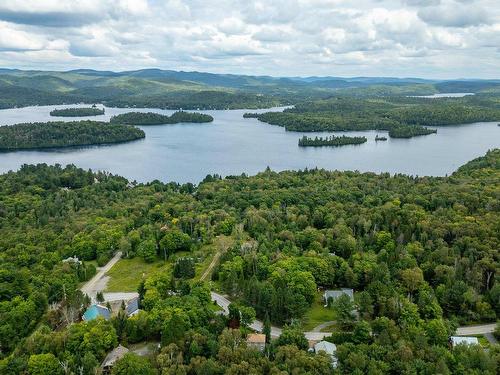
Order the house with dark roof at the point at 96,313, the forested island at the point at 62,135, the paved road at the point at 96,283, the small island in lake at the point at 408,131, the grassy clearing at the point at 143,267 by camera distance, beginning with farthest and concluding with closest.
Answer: the small island in lake at the point at 408,131, the forested island at the point at 62,135, the grassy clearing at the point at 143,267, the paved road at the point at 96,283, the house with dark roof at the point at 96,313

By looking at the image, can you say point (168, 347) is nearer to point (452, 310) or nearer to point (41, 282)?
point (41, 282)

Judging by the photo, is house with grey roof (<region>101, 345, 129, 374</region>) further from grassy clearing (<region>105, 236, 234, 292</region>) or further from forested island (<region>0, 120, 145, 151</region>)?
forested island (<region>0, 120, 145, 151</region>)

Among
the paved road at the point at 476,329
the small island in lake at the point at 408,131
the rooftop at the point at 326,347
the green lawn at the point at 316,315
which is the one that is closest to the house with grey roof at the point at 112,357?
the rooftop at the point at 326,347

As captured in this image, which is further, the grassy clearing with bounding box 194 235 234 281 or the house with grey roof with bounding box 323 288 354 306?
the grassy clearing with bounding box 194 235 234 281

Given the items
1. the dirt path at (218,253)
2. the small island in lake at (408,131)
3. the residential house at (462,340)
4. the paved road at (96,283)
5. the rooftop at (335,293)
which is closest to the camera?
the residential house at (462,340)

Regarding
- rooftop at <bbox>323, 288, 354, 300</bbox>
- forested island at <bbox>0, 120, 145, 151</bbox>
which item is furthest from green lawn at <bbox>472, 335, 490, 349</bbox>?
forested island at <bbox>0, 120, 145, 151</bbox>

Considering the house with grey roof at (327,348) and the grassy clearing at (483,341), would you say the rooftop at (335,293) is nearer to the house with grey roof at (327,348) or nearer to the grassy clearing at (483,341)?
the house with grey roof at (327,348)
